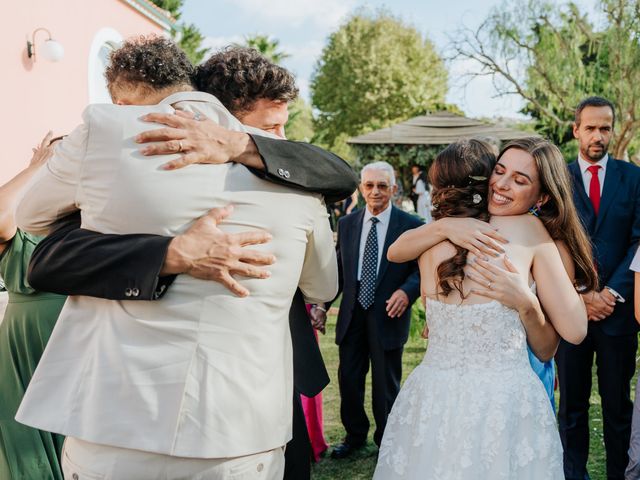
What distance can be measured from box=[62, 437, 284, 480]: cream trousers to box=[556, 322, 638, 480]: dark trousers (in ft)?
10.4

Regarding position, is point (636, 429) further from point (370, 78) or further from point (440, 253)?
point (370, 78)

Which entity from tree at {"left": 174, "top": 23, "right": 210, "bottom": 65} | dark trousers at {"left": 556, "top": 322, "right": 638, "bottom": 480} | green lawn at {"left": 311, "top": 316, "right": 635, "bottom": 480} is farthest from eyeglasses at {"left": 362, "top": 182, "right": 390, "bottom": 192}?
tree at {"left": 174, "top": 23, "right": 210, "bottom": 65}

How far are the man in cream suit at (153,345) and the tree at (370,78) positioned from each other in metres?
32.9

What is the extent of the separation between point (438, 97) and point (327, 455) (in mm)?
34427

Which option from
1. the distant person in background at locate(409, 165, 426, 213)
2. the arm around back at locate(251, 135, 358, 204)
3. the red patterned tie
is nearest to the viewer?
the arm around back at locate(251, 135, 358, 204)

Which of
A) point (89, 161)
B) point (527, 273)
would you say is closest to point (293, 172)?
point (89, 161)

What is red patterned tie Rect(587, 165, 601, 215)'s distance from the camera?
411 cm

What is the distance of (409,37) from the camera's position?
124 feet

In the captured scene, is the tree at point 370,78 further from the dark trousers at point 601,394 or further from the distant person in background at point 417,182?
the dark trousers at point 601,394

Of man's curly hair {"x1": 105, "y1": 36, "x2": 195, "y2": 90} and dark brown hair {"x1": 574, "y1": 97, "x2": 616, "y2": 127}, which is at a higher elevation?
dark brown hair {"x1": 574, "y1": 97, "x2": 616, "y2": 127}

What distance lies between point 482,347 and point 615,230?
2.01 m

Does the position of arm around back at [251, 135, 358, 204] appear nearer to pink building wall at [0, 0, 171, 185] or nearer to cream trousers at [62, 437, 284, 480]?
cream trousers at [62, 437, 284, 480]

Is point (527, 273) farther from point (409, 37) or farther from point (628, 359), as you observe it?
point (409, 37)

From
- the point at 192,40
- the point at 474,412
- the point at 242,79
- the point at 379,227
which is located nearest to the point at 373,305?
the point at 379,227
